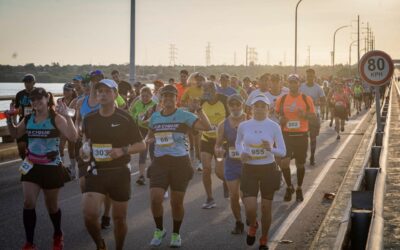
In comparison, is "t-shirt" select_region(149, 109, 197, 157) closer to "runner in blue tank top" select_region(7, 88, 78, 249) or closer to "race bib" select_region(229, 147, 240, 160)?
"race bib" select_region(229, 147, 240, 160)

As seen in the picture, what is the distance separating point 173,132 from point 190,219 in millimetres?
1916

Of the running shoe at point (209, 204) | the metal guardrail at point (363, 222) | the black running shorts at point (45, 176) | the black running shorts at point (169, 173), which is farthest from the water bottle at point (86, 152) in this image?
the running shoe at point (209, 204)

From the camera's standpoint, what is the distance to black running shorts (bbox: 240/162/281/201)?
6.74m

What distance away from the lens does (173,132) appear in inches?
277

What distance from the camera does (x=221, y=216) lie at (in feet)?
28.6

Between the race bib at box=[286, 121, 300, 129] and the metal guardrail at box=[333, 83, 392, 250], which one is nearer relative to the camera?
the metal guardrail at box=[333, 83, 392, 250]

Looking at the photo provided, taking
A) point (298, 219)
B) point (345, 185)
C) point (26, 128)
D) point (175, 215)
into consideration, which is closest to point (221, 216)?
point (298, 219)

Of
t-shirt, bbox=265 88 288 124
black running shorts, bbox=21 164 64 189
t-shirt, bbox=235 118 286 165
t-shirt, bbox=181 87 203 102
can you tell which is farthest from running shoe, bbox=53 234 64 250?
t-shirt, bbox=181 87 203 102

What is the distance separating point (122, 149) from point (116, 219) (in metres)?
0.68

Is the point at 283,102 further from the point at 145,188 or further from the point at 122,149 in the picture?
the point at 122,149

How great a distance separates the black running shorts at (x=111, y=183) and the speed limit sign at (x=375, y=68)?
766 centimetres

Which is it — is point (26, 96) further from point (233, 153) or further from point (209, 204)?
point (233, 153)

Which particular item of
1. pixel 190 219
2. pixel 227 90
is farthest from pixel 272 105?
pixel 190 219

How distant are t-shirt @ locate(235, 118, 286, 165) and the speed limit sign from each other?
6.23 meters
